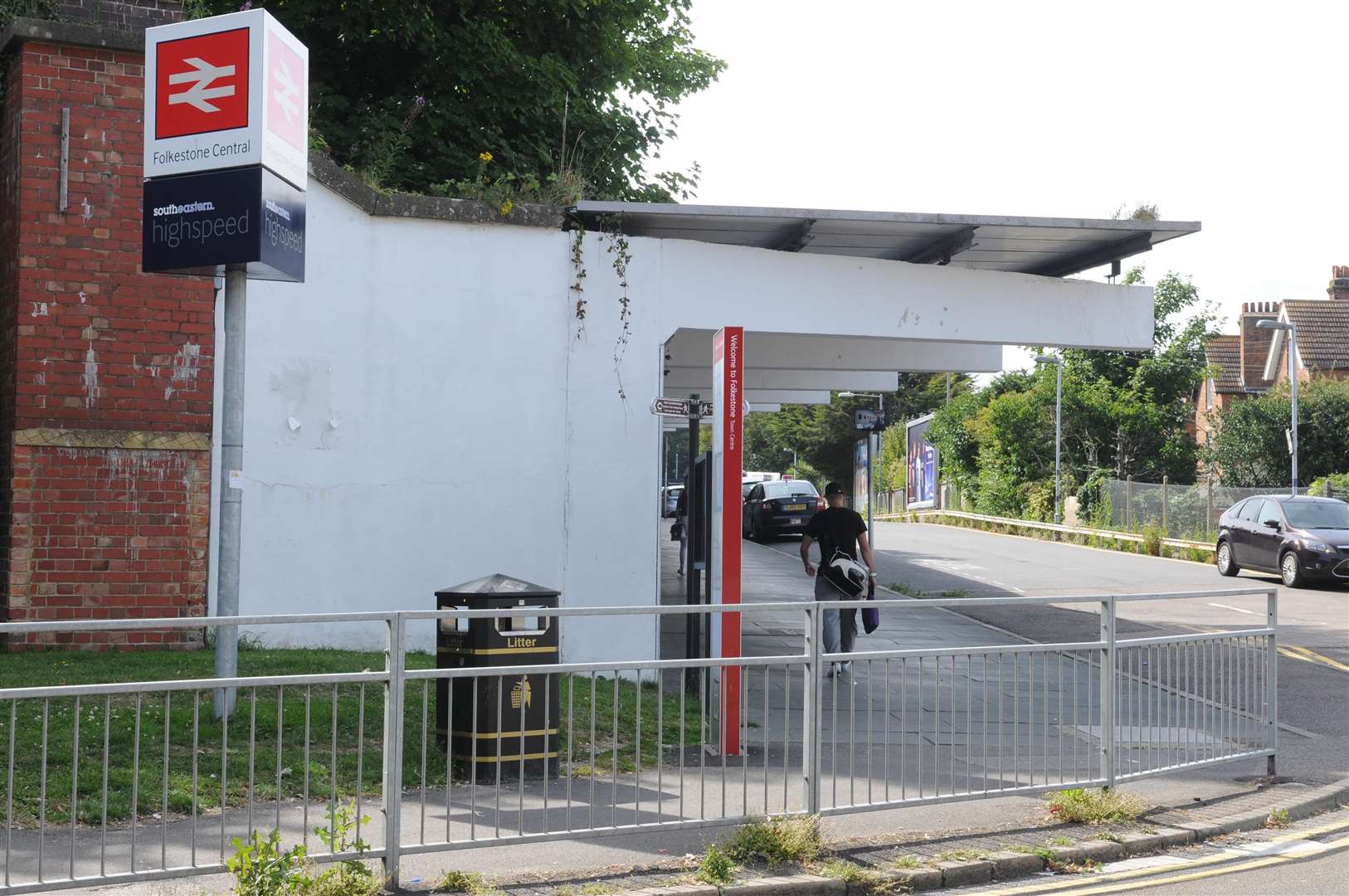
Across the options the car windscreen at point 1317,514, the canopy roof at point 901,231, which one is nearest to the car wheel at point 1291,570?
the car windscreen at point 1317,514

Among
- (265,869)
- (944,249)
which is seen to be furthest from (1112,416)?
(265,869)

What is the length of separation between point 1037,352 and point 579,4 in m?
35.8

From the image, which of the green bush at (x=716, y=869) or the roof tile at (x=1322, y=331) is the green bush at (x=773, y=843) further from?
the roof tile at (x=1322, y=331)

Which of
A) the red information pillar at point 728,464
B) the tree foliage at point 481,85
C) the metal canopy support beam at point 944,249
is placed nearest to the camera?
the red information pillar at point 728,464

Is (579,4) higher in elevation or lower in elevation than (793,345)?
higher

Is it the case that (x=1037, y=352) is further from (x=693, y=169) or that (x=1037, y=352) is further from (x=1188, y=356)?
(x=693, y=169)

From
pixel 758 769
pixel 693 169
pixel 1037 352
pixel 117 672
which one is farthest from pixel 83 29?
pixel 1037 352

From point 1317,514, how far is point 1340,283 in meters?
42.7

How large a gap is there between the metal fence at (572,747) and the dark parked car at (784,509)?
26.3 m

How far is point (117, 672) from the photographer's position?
925cm

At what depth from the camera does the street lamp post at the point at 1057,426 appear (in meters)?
43.7

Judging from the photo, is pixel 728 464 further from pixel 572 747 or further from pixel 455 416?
pixel 455 416

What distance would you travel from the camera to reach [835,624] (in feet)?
36.2

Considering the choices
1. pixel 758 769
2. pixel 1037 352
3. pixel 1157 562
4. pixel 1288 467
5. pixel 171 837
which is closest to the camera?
pixel 171 837
